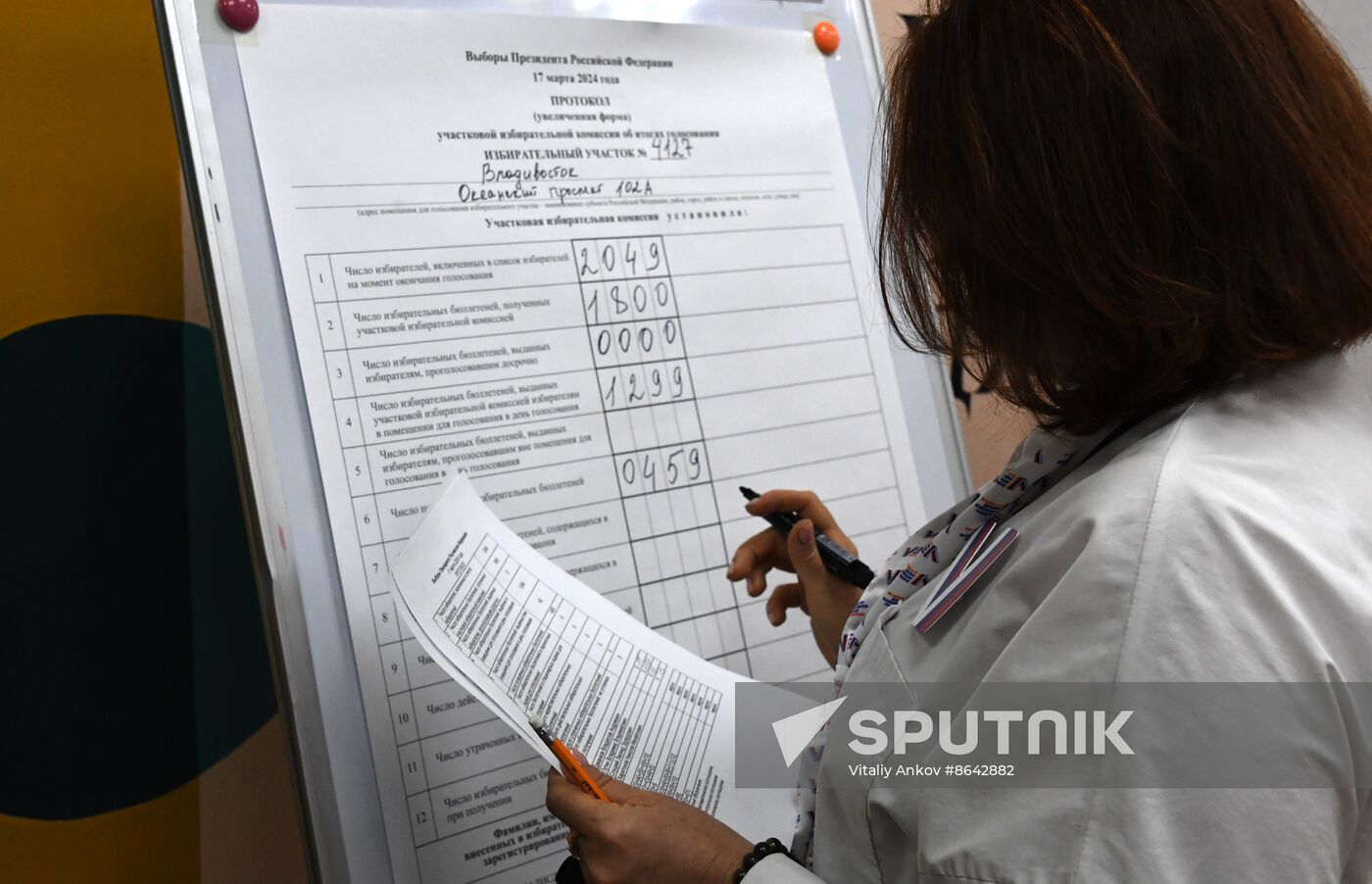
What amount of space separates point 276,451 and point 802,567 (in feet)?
1.72

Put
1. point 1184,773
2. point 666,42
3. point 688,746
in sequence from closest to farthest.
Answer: point 1184,773 → point 688,746 → point 666,42

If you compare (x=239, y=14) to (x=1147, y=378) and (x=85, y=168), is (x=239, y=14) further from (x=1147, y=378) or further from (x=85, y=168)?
(x=1147, y=378)

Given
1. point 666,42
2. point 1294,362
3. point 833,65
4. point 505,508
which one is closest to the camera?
point 1294,362

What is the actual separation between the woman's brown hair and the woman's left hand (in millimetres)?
410

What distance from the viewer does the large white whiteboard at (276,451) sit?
859mm

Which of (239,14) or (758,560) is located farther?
(758,560)

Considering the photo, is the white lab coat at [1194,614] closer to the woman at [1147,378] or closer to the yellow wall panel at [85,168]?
the woman at [1147,378]

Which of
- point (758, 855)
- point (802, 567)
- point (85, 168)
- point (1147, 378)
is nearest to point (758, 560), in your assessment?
point (802, 567)

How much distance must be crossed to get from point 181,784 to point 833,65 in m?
1.11

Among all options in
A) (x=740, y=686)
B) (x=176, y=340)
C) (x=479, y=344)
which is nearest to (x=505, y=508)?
(x=479, y=344)

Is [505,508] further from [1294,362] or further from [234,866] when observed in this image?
[1294,362]

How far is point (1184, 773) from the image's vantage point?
1.74ft

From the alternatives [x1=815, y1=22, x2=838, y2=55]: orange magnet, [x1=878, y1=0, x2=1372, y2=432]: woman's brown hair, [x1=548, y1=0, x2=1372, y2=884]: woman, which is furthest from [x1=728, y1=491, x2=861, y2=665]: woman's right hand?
[x1=815, y1=22, x2=838, y2=55]: orange magnet

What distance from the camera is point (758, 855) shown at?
73 cm
